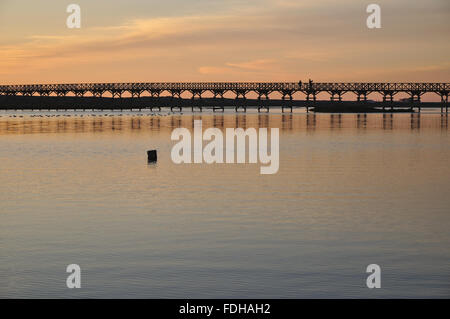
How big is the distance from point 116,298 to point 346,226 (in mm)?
7973

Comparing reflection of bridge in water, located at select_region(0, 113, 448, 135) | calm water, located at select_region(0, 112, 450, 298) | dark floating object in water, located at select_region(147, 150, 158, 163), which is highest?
reflection of bridge in water, located at select_region(0, 113, 448, 135)

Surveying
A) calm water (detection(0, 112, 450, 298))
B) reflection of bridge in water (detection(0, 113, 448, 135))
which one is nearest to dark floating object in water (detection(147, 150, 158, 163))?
calm water (detection(0, 112, 450, 298))

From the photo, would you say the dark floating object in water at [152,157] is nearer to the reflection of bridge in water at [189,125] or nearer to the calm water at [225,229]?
the calm water at [225,229]

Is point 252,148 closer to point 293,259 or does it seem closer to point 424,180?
point 424,180

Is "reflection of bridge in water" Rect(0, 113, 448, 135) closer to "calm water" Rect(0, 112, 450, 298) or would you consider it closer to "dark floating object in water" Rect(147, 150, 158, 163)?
"dark floating object in water" Rect(147, 150, 158, 163)

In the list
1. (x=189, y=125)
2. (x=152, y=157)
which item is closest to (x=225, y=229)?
(x=152, y=157)

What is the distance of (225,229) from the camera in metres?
17.5

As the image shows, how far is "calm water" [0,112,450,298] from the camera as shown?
41.2 ft

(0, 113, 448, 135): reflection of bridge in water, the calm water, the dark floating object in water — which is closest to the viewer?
the calm water

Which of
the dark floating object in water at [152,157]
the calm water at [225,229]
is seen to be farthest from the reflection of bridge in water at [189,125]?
the calm water at [225,229]

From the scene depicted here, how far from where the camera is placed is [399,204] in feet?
70.4

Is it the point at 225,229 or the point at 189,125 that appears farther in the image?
the point at 189,125

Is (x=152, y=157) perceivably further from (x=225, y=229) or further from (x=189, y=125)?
(x=189, y=125)

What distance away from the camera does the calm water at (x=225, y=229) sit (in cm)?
1255
